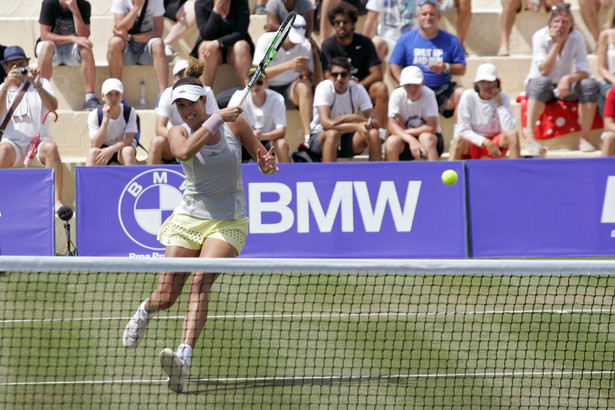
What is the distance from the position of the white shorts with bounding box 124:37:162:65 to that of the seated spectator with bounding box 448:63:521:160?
4578mm

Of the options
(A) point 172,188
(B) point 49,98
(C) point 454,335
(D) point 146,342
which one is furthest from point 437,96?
(D) point 146,342

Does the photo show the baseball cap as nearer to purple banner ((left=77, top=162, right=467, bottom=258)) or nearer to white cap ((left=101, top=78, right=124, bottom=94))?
white cap ((left=101, top=78, right=124, bottom=94))

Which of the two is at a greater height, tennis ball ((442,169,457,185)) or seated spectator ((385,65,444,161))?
seated spectator ((385,65,444,161))

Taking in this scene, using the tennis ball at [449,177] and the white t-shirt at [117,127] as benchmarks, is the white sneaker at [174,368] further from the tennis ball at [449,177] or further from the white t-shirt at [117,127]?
the white t-shirt at [117,127]

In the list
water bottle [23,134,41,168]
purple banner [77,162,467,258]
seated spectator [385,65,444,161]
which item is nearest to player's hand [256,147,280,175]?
purple banner [77,162,467,258]

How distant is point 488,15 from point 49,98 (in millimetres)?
7308

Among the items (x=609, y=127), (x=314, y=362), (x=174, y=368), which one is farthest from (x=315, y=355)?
(x=609, y=127)

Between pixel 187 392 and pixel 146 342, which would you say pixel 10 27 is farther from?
pixel 187 392

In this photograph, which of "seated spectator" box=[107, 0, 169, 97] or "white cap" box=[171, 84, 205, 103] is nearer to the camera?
"white cap" box=[171, 84, 205, 103]

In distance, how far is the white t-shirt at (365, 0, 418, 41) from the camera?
45.7ft

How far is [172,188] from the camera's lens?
10938 mm

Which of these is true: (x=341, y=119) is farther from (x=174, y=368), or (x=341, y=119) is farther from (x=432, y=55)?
(x=174, y=368)

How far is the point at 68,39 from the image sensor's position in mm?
13047

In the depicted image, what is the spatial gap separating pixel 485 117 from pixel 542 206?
1.61m
